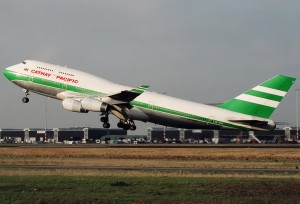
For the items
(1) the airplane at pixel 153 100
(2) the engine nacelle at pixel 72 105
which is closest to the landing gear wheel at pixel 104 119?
(1) the airplane at pixel 153 100

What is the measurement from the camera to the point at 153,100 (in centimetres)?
8438

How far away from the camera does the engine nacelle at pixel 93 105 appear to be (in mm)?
82562

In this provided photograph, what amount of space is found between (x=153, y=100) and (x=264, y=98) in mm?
15260

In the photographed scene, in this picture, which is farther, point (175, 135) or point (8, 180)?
point (175, 135)

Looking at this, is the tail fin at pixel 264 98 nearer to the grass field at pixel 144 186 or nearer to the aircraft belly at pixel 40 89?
the aircraft belly at pixel 40 89

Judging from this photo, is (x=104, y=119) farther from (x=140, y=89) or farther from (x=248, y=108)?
(x=248, y=108)

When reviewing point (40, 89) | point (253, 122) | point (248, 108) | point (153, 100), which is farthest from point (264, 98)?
point (40, 89)

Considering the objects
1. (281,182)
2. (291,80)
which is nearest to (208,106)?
(291,80)

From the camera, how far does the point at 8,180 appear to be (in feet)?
131

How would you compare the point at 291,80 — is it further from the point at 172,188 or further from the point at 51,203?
the point at 51,203

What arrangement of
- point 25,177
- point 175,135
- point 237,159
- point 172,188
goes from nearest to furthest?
point 172,188
point 25,177
point 237,159
point 175,135

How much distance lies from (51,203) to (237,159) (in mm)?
40025

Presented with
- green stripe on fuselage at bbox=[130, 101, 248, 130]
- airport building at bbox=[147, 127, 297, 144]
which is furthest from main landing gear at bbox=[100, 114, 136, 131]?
airport building at bbox=[147, 127, 297, 144]

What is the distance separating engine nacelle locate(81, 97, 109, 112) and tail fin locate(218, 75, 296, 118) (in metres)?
17.5
